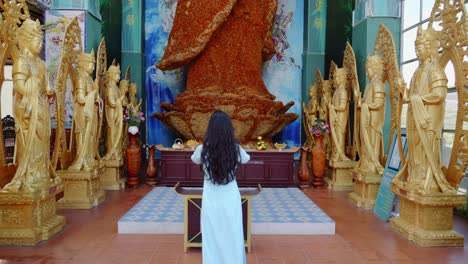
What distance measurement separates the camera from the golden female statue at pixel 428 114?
15.9 ft

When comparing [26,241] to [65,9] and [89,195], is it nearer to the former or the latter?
[89,195]

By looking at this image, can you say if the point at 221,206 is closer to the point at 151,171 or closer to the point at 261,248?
the point at 261,248

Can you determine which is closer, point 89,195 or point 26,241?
point 26,241

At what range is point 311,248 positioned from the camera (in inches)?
183

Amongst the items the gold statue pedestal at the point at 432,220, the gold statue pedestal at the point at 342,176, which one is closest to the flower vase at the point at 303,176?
the gold statue pedestal at the point at 342,176

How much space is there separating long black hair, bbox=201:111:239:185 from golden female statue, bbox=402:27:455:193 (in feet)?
9.07

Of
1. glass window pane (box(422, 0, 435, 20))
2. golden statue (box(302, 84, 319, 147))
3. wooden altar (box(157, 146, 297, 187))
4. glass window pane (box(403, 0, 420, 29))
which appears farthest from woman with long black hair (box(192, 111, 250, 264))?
golden statue (box(302, 84, 319, 147))

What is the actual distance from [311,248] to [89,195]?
3930 millimetres

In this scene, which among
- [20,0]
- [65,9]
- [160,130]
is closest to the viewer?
[20,0]

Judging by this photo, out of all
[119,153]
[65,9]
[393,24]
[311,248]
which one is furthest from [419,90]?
[65,9]

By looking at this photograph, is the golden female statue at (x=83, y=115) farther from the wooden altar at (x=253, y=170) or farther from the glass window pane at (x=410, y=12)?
the glass window pane at (x=410, y=12)

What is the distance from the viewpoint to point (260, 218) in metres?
5.48

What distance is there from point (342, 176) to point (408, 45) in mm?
3027

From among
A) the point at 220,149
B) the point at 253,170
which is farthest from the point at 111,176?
the point at 220,149
